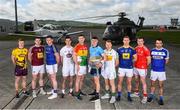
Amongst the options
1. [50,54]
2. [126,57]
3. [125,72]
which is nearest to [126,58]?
[126,57]

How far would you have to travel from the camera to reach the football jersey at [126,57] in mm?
9227

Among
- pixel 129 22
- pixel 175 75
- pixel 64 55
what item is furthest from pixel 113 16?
pixel 64 55

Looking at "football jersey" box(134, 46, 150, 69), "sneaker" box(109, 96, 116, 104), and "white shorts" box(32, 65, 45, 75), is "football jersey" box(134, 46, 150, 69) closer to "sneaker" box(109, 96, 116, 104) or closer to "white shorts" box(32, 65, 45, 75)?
"sneaker" box(109, 96, 116, 104)

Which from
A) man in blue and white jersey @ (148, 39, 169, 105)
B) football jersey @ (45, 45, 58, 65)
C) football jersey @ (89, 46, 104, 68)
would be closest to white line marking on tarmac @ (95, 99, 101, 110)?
football jersey @ (89, 46, 104, 68)

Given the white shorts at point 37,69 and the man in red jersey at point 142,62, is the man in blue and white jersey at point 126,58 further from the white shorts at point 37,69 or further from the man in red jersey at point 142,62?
the white shorts at point 37,69

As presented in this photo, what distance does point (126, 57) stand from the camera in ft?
30.4

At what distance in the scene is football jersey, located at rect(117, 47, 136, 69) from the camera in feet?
30.3

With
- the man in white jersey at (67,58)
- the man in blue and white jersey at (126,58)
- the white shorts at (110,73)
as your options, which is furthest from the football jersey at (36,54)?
the man in blue and white jersey at (126,58)

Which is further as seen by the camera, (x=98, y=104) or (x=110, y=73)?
(x=110, y=73)

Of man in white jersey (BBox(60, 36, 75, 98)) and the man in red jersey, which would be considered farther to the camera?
man in white jersey (BBox(60, 36, 75, 98))

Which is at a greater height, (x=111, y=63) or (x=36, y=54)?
(x=36, y=54)

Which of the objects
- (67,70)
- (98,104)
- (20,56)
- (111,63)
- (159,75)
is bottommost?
(98,104)

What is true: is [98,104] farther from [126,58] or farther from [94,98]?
[126,58]

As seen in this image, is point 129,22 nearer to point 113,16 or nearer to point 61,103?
point 113,16
